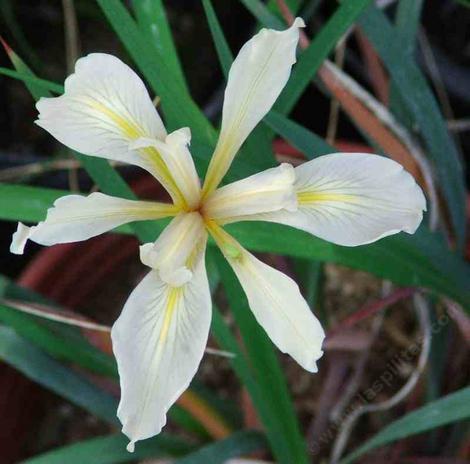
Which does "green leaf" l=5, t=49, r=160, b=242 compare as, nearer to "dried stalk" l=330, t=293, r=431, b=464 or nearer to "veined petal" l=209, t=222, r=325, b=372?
"veined petal" l=209, t=222, r=325, b=372

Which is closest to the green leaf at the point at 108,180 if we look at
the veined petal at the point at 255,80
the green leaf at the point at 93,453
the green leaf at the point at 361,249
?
the green leaf at the point at 361,249

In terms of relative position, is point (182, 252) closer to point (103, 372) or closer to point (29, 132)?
point (103, 372)

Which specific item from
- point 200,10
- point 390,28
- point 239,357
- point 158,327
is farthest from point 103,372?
point 200,10

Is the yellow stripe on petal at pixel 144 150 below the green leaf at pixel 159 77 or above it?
below

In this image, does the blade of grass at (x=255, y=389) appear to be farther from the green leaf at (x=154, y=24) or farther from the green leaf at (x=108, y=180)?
the green leaf at (x=154, y=24)

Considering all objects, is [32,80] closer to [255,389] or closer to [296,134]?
[296,134]

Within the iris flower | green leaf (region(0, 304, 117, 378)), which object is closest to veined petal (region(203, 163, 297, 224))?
the iris flower

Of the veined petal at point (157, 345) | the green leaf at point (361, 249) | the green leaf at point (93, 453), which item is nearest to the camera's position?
the veined petal at point (157, 345)
